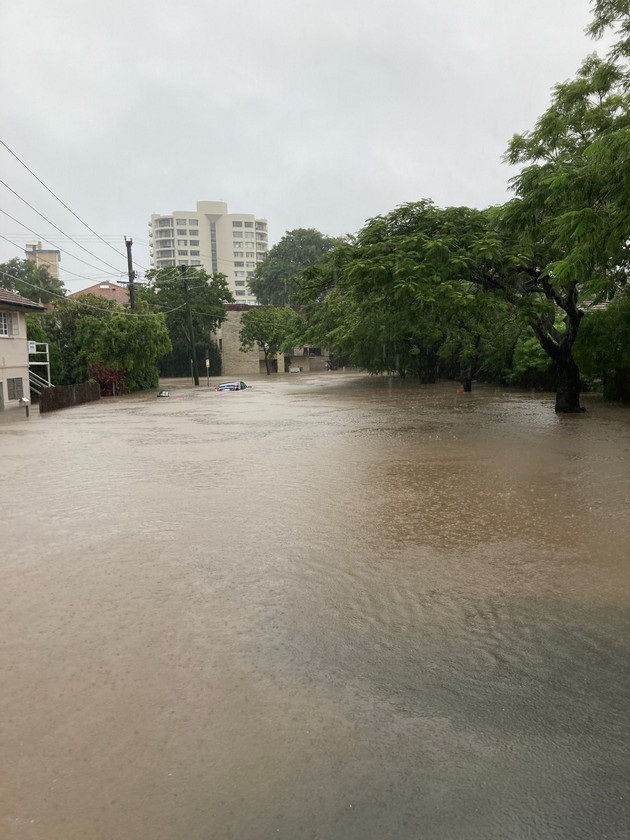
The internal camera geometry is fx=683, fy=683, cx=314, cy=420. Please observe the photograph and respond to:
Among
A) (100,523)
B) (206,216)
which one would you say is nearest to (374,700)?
(100,523)

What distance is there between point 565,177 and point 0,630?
424 inches

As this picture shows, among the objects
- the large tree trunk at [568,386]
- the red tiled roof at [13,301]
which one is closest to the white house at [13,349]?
the red tiled roof at [13,301]

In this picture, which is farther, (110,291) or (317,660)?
(110,291)

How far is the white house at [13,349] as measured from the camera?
32750 millimetres

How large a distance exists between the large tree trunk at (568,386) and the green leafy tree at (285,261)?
79.4 meters

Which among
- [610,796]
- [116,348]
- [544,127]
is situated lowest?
[610,796]

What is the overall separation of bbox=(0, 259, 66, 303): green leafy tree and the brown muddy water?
65.4m

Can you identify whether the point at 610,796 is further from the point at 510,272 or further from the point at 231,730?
the point at 510,272

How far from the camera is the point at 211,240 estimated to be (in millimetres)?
141500

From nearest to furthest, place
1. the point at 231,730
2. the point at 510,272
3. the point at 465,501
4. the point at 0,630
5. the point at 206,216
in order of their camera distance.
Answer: the point at 231,730 < the point at 0,630 < the point at 465,501 < the point at 510,272 < the point at 206,216

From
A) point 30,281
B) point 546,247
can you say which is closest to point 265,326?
point 30,281

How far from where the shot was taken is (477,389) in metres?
41.2

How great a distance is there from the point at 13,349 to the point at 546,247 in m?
25.6

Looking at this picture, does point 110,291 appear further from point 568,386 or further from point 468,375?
point 568,386
